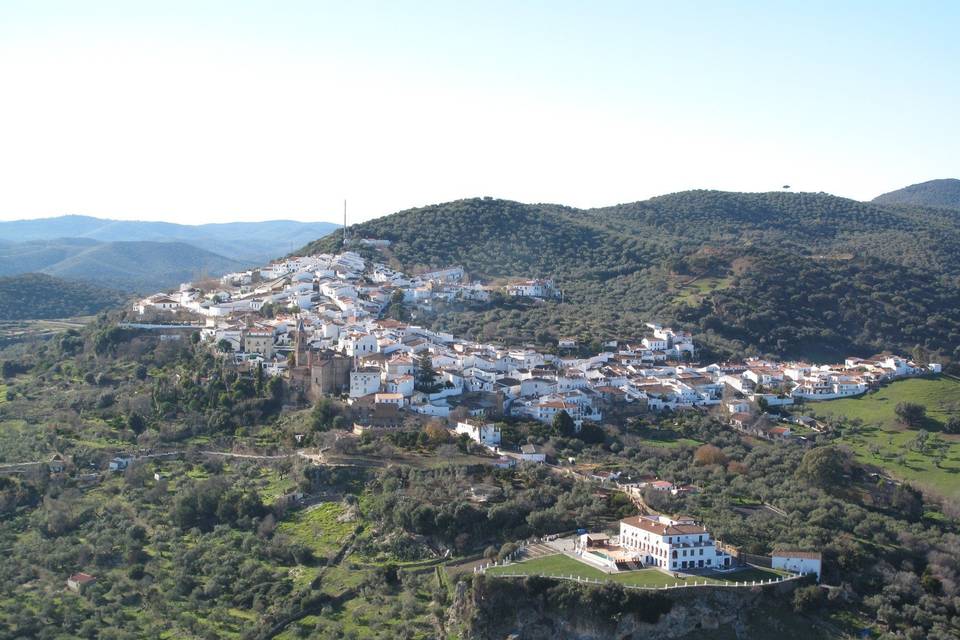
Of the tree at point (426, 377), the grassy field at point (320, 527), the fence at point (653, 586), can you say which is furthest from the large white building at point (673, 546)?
the tree at point (426, 377)

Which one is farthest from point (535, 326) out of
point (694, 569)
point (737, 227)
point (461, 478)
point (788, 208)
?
point (788, 208)

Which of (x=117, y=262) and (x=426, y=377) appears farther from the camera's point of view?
(x=117, y=262)

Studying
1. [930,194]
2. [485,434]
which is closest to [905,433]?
[485,434]

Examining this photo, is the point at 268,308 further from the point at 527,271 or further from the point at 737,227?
the point at 737,227

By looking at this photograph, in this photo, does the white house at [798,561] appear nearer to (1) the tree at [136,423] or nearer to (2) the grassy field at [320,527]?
(2) the grassy field at [320,527]

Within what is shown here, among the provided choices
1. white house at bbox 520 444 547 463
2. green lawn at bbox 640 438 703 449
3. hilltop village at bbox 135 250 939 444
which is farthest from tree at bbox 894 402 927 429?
white house at bbox 520 444 547 463

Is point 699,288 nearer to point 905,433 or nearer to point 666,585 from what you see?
point 905,433
